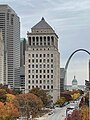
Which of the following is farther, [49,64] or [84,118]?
[49,64]

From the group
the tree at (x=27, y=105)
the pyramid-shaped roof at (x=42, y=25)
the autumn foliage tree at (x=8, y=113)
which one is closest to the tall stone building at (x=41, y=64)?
the pyramid-shaped roof at (x=42, y=25)

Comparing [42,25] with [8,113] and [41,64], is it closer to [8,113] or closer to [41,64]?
[41,64]

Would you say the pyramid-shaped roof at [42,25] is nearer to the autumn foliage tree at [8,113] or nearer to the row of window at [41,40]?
the row of window at [41,40]

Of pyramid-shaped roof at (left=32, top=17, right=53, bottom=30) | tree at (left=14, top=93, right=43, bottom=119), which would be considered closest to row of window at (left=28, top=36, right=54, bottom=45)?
pyramid-shaped roof at (left=32, top=17, right=53, bottom=30)

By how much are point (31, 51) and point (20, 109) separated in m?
53.6

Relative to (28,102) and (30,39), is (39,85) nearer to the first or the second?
(30,39)

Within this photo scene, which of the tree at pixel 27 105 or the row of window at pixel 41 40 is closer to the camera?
the tree at pixel 27 105

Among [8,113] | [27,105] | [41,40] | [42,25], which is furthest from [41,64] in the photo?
[8,113]

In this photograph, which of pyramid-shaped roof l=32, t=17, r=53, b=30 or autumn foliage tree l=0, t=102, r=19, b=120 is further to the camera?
pyramid-shaped roof l=32, t=17, r=53, b=30

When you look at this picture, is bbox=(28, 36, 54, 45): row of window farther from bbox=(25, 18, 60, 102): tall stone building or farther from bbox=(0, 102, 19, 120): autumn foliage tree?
bbox=(0, 102, 19, 120): autumn foliage tree

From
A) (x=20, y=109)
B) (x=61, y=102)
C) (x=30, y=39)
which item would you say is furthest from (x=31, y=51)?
(x=20, y=109)

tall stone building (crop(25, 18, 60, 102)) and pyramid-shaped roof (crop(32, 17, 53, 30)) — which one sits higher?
pyramid-shaped roof (crop(32, 17, 53, 30))

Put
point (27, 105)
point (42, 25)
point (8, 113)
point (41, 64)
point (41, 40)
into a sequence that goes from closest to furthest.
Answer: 1. point (8, 113)
2. point (27, 105)
3. point (41, 64)
4. point (41, 40)
5. point (42, 25)

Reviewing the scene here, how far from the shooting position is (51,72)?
16200 cm
